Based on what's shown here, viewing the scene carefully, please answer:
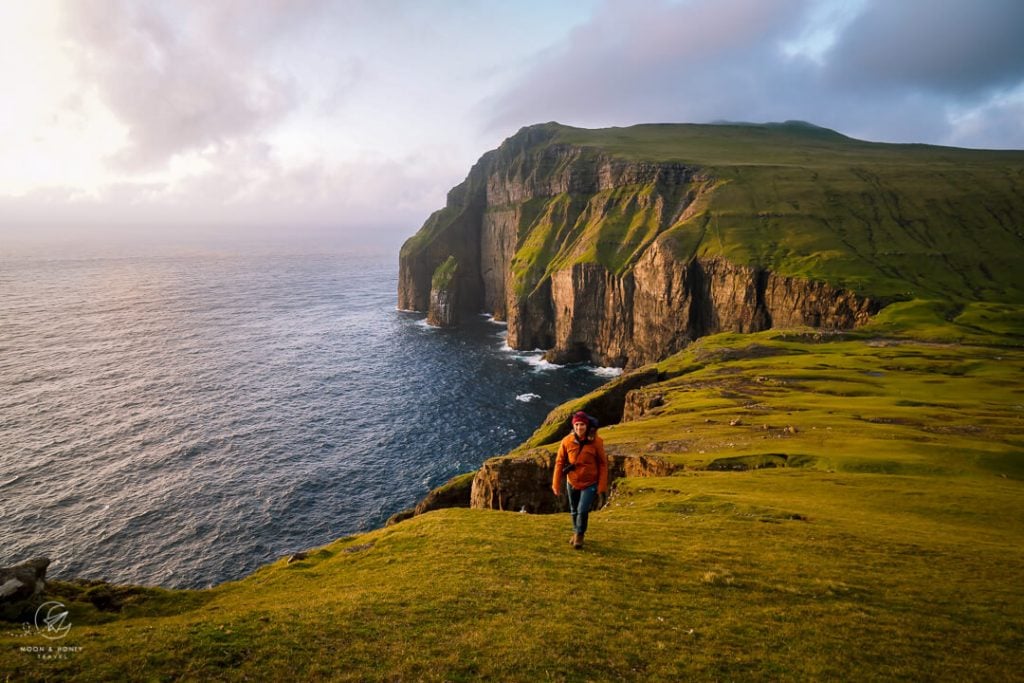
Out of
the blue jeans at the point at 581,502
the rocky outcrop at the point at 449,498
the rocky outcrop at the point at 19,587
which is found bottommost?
the rocky outcrop at the point at 449,498

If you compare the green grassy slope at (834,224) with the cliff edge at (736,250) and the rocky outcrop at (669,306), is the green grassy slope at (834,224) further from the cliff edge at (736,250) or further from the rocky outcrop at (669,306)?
the rocky outcrop at (669,306)

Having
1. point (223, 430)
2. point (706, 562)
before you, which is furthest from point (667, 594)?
point (223, 430)

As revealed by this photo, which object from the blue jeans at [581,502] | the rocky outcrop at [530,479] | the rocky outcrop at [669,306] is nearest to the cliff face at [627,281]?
the rocky outcrop at [669,306]

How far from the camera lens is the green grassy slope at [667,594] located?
12.8 m

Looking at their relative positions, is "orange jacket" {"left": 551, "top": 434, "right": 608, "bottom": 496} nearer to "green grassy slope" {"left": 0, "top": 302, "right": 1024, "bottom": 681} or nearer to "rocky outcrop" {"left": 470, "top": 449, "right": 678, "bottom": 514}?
"green grassy slope" {"left": 0, "top": 302, "right": 1024, "bottom": 681}

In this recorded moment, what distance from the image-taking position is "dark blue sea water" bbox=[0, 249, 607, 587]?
2398 inches

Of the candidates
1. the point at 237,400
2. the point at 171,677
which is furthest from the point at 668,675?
the point at 237,400

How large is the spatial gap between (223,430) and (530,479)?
69.5 meters

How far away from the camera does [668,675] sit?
12.2m

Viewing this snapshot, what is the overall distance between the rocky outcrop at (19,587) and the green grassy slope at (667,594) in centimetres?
155

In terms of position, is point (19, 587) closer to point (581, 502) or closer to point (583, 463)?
point (581, 502)

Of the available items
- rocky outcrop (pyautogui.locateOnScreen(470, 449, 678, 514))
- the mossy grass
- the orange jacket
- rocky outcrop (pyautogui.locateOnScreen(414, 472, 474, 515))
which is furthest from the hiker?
the mossy grass

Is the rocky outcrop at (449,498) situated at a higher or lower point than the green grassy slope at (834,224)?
lower

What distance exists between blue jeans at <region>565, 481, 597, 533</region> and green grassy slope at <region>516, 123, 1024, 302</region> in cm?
11060
